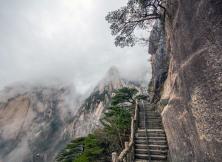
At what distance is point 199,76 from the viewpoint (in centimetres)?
536

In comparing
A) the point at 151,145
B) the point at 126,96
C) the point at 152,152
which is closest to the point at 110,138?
the point at 151,145

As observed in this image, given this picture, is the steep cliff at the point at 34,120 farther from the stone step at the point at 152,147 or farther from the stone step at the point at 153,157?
the stone step at the point at 153,157

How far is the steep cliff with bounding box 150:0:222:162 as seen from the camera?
15.3 feet

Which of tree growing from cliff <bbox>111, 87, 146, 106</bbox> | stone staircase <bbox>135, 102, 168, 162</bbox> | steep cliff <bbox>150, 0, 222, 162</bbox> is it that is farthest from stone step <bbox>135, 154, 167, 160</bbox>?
tree growing from cliff <bbox>111, 87, 146, 106</bbox>

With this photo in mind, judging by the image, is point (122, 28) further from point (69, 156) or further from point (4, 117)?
point (4, 117)

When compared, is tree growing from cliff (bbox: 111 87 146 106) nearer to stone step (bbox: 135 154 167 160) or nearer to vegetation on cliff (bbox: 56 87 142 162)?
vegetation on cliff (bbox: 56 87 142 162)

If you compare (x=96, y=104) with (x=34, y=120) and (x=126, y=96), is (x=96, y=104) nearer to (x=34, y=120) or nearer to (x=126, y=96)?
(x=34, y=120)

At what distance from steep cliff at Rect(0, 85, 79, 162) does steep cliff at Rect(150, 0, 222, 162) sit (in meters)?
80.8

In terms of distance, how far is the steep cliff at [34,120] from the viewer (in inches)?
3433

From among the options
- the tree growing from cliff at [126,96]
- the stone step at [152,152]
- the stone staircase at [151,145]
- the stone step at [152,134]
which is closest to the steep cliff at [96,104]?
the tree growing from cliff at [126,96]

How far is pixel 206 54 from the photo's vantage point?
5.00 metres

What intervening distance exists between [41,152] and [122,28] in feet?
285

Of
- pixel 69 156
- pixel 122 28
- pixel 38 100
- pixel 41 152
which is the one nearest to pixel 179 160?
pixel 122 28

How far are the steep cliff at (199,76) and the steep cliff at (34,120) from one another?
8081cm
